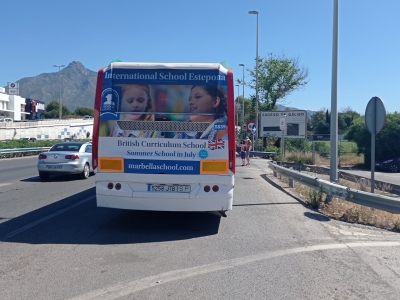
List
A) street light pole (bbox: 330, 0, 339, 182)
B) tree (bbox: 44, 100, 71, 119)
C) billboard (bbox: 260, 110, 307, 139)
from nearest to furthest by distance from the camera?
street light pole (bbox: 330, 0, 339, 182), billboard (bbox: 260, 110, 307, 139), tree (bbox: 44, 100, 71, 119)

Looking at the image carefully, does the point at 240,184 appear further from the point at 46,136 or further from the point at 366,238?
the point at 46,136

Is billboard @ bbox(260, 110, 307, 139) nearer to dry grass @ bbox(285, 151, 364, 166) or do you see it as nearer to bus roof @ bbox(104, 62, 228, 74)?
dry grass @ bbox(285, 151, 364, 166)

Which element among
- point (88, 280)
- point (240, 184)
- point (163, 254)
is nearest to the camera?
point (88, 280)

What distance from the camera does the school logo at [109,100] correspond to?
27.5ft

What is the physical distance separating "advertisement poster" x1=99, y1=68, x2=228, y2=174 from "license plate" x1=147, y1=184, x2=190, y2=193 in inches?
10.2

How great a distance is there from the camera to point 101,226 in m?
9.03

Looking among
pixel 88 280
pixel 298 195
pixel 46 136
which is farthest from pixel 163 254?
pixel 46 136

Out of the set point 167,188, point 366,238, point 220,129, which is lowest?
point 366,238

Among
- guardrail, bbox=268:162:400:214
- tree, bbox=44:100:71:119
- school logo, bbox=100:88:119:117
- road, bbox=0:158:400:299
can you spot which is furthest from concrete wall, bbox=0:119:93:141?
school logo, bbox=100:88:119:117

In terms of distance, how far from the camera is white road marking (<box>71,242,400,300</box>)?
17.5 ft

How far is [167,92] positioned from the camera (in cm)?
842

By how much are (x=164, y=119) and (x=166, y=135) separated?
0.28 metres

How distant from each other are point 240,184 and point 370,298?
11.8 m

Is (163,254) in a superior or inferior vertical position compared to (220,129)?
inferior
